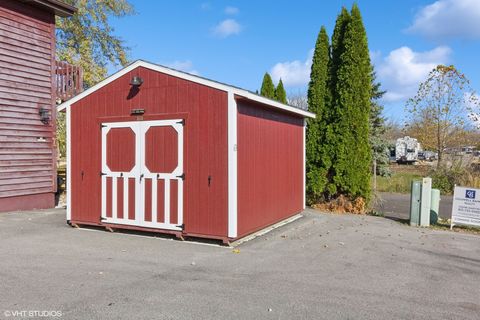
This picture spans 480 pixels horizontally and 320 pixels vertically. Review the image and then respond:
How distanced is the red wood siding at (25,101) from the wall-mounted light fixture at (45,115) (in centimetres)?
10

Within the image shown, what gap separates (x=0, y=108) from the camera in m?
10.1

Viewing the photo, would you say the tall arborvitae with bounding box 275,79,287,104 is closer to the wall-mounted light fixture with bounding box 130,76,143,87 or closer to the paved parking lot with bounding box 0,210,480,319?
the paved parking lot with bounding box 0,210,480,319

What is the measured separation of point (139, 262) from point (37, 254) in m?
1.71

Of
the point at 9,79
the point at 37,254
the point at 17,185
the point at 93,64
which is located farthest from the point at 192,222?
the point at 93,64

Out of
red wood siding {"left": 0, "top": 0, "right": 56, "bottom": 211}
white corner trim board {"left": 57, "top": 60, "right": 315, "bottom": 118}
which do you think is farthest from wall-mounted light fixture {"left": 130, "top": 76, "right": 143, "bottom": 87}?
red wood siding {"left": 0, "top": 0, "right": 56, "bottom": 211}

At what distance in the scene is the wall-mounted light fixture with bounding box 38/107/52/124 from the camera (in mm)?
11141

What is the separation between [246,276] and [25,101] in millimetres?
8191

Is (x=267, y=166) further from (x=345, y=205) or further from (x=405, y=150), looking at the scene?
(x=405, y=150)

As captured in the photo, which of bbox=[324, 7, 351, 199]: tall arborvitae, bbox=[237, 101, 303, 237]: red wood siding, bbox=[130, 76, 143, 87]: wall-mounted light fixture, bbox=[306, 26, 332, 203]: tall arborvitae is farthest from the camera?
bbox=[306, 26, 332, 203]: tall arborvitae

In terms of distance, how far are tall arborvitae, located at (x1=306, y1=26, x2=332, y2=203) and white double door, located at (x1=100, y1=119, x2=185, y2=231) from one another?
211 inches

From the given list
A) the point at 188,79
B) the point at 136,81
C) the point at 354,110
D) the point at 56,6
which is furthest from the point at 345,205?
the point at 56,6

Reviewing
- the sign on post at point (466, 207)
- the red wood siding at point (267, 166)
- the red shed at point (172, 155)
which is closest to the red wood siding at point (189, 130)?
the red shed at point (172, 155)

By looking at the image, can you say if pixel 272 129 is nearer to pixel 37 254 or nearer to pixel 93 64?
pixel 37 254

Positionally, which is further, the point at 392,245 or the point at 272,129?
the point at 272,129
